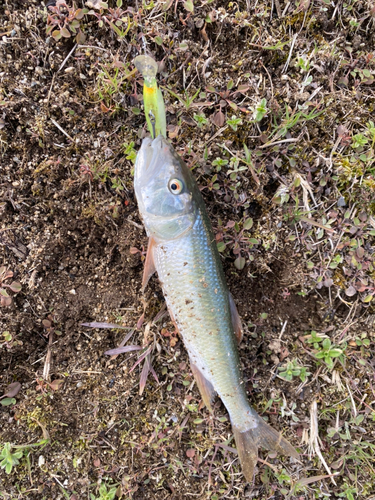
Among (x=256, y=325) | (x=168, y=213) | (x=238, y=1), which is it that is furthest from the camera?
(x=256, y=325)

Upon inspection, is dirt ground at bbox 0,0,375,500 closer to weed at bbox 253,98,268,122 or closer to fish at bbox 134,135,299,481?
weed at bbox 253,98,268,122

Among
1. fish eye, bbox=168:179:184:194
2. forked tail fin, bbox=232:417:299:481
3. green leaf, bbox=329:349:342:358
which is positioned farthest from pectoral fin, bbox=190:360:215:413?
fish eye, bbox=168:179:184:194

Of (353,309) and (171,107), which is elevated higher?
(171,107)

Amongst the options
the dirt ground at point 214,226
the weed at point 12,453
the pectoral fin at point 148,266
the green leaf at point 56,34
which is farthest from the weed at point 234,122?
the weed at point 12,453

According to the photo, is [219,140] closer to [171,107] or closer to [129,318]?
[171,107]

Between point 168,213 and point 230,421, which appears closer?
point 168,213

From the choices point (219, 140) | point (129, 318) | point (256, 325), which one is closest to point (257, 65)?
point (219, 140)

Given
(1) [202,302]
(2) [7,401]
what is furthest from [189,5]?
(2) [7,401]
